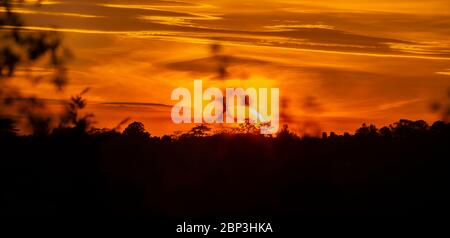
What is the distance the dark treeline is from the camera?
1545cm

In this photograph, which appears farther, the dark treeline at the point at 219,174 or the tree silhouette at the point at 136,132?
the tree silhouette at the point at 136,132

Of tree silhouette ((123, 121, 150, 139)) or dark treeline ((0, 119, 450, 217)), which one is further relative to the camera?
tree silhouette ((123, 121, 150, 139))

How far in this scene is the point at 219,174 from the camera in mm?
19344

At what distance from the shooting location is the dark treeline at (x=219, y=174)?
50.7 feet

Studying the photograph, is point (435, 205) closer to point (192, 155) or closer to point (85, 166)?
point (192, 155)

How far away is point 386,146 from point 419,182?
406 cm
